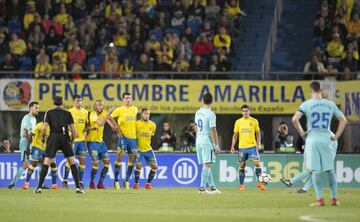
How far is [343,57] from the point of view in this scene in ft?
102

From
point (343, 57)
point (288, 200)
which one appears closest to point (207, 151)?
point (288, 200)

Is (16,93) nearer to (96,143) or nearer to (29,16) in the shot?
(96,143)

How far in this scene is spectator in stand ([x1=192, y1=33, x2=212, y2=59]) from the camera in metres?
31.1

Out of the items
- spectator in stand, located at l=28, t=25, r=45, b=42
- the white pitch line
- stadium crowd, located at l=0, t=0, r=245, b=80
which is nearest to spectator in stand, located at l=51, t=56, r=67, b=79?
stadium crowd, located at l=0, t=0, r=245, b=80

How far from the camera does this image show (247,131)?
2578cm

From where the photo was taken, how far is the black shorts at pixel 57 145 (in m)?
20.9

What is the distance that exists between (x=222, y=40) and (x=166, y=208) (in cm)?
1519

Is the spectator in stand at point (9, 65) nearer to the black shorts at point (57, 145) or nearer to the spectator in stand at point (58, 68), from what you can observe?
the spectator in stand at point (58, 68)

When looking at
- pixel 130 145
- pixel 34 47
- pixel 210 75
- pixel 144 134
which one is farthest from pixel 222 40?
pixel 130 145

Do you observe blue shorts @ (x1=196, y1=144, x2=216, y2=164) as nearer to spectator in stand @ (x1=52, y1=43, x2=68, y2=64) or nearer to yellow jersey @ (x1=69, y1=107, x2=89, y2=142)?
yellow jersey @ (x1=69, y1=107, x2=89, y2=142)

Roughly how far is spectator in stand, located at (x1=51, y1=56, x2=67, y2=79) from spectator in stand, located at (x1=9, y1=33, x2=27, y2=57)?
1284 millimetres

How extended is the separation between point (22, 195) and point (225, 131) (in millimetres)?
9056

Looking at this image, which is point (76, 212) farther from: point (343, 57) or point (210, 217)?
point (343, 57)

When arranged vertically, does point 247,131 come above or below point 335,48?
below
